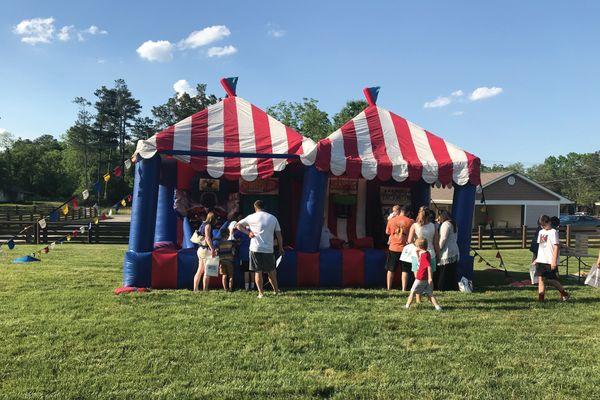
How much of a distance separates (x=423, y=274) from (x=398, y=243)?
152 cm

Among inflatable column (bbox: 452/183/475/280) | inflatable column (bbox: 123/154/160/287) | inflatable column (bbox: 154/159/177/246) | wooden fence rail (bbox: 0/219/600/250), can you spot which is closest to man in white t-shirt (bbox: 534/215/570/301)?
inflatable column (bbox: 452/183/475/280)

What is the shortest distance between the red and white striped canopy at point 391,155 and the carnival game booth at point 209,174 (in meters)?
0.51

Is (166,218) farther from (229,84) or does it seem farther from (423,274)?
(423,274)

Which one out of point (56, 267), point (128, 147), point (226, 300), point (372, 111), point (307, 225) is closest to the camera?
point (226, 300)

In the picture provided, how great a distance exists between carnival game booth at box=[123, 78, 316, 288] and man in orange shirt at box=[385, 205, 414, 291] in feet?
5.06

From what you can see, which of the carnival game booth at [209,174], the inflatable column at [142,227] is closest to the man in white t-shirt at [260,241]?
the carnival game booth at [209,174]

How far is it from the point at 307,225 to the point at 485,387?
4.59 meters

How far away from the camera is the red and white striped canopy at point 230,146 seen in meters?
7.73

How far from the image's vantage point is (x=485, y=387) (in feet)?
12.1

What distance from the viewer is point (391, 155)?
8.33 meters

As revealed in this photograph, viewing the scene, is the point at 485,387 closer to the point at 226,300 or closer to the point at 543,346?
the point at 543,346

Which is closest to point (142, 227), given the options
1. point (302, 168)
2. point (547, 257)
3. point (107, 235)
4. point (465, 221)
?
point (302, 168)

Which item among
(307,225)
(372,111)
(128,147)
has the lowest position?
(307,225)

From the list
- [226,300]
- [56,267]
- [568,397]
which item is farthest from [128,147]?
[568,397]
